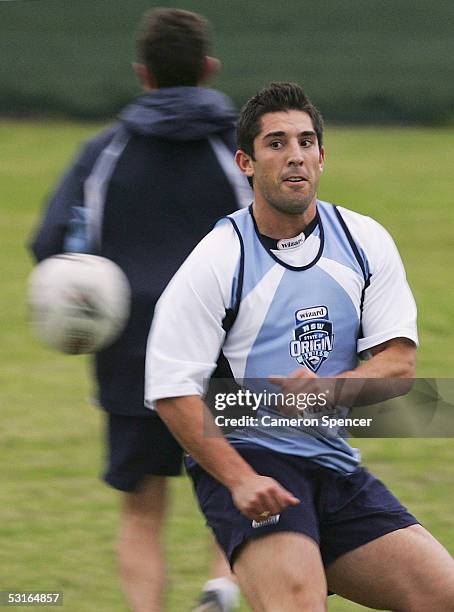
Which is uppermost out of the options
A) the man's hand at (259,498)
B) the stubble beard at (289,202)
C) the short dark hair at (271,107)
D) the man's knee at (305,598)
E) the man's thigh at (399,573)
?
the short dark hair at (271,107)

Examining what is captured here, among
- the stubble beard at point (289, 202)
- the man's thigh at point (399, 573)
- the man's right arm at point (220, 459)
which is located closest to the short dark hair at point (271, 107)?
the stubble beard at point (289, 202)

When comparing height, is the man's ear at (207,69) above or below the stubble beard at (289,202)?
above

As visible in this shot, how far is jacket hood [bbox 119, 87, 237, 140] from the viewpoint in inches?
184

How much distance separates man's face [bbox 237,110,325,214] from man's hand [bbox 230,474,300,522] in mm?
771

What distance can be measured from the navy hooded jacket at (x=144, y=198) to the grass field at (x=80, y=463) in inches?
38.7

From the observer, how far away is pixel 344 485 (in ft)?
12.7

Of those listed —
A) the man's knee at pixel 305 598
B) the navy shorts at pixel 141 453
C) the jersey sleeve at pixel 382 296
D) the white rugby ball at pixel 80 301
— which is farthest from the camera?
the navy shorts at pixel 141 453

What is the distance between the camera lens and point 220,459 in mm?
3561

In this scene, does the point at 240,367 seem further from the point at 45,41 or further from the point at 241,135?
the point at 45,41

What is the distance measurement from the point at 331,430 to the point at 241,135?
2.82 feet

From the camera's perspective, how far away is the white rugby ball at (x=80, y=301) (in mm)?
4605

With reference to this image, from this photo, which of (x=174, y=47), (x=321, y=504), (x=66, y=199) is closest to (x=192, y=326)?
(x=321, y=504)

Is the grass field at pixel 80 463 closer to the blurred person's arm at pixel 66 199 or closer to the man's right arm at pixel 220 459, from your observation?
the blurred person's arm at pixel 66 199

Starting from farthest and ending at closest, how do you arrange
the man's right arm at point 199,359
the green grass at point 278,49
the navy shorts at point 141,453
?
1. the green grass at point 278,49
2. the navy shorts at point 141,453
3. the man's right arm at point 199,359
